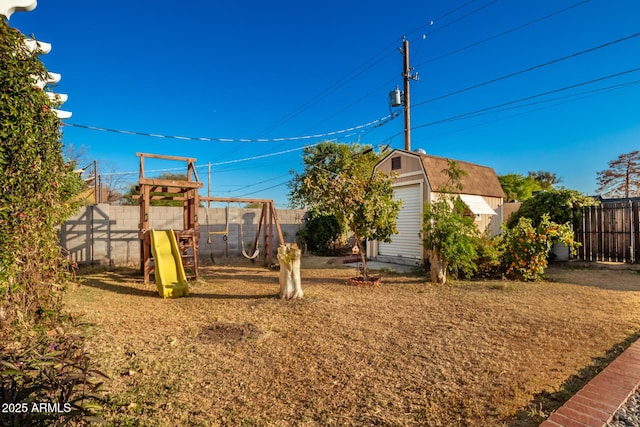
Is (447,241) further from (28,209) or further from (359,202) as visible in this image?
(28,209)

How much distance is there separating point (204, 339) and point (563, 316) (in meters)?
5.12

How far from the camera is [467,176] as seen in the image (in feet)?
32.8

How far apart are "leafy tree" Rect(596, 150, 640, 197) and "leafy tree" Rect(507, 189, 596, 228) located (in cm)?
1640

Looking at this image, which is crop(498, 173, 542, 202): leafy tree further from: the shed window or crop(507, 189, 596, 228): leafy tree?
the shed window

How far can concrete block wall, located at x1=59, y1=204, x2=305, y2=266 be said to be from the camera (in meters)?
9.05

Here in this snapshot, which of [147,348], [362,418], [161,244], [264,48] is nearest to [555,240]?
[362,418]

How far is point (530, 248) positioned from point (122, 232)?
1147 cm

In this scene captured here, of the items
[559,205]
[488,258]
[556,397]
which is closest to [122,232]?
[488,258]

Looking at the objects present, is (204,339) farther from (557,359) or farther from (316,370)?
(557,359)

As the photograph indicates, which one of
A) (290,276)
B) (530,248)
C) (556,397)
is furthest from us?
(530,248)

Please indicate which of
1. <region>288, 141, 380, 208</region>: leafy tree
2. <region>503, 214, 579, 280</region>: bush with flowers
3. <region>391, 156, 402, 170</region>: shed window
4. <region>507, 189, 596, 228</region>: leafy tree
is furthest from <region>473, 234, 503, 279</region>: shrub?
<region>288, 141, 380, 208</region>: leafy tree

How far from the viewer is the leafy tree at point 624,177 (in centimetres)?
2116

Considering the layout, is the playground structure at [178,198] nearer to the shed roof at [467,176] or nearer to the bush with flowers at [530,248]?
the shed roof at [467,176]

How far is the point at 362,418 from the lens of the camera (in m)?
2.30
